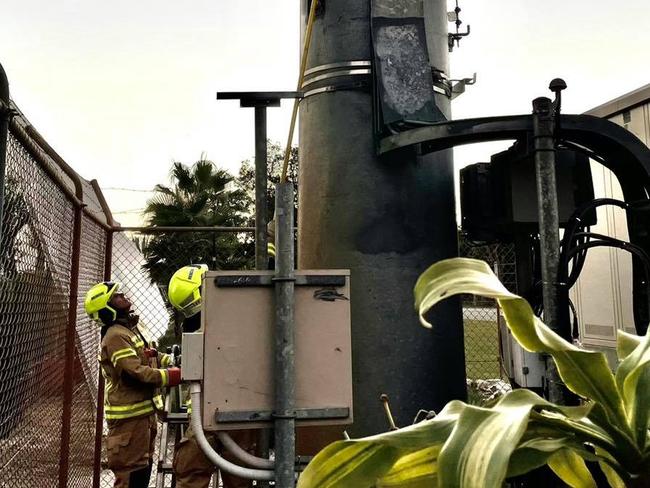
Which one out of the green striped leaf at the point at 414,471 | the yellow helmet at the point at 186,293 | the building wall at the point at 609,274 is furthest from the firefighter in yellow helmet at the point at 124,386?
the green striped leaf at the point at 414,471

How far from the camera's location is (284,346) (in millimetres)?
1919

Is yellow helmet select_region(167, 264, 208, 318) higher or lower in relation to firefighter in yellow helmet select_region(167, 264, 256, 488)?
higher

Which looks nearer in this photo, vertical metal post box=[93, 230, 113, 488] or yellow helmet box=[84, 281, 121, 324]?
yellow helmet box=[84, 281, 121, 324]

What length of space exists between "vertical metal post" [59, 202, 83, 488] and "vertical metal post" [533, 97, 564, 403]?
2.76 metres

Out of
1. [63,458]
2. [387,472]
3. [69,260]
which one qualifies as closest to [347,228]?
[69,260]

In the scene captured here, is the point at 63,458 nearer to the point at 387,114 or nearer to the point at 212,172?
the point at 387,114

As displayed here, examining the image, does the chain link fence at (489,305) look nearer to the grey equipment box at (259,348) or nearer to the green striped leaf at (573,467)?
the grey equipment box at (259,348)

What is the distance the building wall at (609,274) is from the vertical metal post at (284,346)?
3055 mm

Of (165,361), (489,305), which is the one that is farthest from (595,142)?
(489,305)

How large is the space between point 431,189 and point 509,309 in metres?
2.47

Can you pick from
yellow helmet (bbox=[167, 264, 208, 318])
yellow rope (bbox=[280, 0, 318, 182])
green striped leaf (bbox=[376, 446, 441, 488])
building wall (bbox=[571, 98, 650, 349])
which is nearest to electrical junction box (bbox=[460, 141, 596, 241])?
building wall (bbox=[571, 98, 650, 349])

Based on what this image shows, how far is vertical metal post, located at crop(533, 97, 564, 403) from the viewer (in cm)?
296

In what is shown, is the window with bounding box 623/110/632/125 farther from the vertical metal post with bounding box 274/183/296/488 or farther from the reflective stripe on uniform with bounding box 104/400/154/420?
the reflective stripe on uniform with bounding box 104/400/154/420

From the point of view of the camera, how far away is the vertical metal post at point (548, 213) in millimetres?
2959
